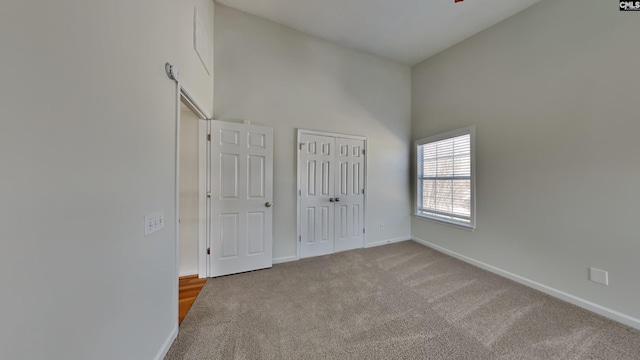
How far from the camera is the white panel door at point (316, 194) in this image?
3.21 metres

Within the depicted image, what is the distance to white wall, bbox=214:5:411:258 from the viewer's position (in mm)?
2844

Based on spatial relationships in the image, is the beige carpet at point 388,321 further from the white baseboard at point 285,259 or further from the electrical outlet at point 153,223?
the electrical outlet at point 153,223

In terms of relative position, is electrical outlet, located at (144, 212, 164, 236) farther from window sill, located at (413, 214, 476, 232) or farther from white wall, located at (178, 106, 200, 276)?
window sill, located at (413, 214, 476, 232)

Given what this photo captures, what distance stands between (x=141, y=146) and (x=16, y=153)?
0.67 meters

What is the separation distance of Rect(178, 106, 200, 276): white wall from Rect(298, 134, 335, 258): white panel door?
1.45m

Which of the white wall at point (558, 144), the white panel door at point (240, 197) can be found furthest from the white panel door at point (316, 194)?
the white wall at point (558, 144)

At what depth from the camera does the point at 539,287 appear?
235cm

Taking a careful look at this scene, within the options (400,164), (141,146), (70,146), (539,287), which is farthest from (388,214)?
(70,146)

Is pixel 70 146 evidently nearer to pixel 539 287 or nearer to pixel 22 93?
pixel 22 93

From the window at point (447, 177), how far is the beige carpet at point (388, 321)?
39.0 inches

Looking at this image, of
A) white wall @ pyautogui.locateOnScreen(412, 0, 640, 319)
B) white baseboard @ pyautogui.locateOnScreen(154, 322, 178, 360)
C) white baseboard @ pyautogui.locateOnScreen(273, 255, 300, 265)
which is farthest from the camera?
white baseboard @ pyautogui.locateOnScreen(273, 255, 300, 265)

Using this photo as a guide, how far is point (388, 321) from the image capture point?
1.83 metres

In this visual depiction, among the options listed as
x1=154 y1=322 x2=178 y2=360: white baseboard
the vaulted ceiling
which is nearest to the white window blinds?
the vaulted ceiling

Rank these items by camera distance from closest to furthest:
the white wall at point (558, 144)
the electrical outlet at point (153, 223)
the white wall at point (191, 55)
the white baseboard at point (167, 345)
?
the electrical outlet at point (153, 223), the white baseboard at point (167, 345), the white wall at point (191, 55), the white wall at point (558, 144)
